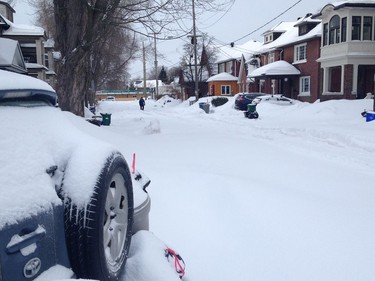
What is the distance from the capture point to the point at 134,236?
3094 mm

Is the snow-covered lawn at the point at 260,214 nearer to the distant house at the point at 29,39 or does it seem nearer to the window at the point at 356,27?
the window at the point at 356,27

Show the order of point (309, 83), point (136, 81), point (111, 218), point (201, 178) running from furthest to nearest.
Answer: point (136, 81), point (309, 83), point (201, 178), point (111, 218)

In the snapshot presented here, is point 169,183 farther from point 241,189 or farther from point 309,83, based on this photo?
point 309,83

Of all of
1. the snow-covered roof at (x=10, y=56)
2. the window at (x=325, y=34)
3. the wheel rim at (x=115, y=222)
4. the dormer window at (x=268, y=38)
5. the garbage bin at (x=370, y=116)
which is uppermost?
the dormer window at (x=268, y=38)

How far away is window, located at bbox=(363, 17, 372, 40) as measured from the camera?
2746 centimetres

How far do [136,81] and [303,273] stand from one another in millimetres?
142717

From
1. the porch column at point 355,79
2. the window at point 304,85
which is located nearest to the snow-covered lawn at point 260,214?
the porch column at point 355,79

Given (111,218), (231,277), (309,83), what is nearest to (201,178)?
(231,277)

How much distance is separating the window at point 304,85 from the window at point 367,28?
695 centimetres

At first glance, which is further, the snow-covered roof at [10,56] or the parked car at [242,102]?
the parked car at [242,102]

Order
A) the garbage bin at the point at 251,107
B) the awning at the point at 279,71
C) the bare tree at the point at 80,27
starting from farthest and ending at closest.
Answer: the awning at the point at 279,71, the garbage bin at the point at 251,107, the bare tree at the point at 80,27

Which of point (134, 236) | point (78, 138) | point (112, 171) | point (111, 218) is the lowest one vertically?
point (134, 236)

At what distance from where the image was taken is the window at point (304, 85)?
34431 mm

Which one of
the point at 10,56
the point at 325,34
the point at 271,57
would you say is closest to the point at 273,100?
the point at 325,34
